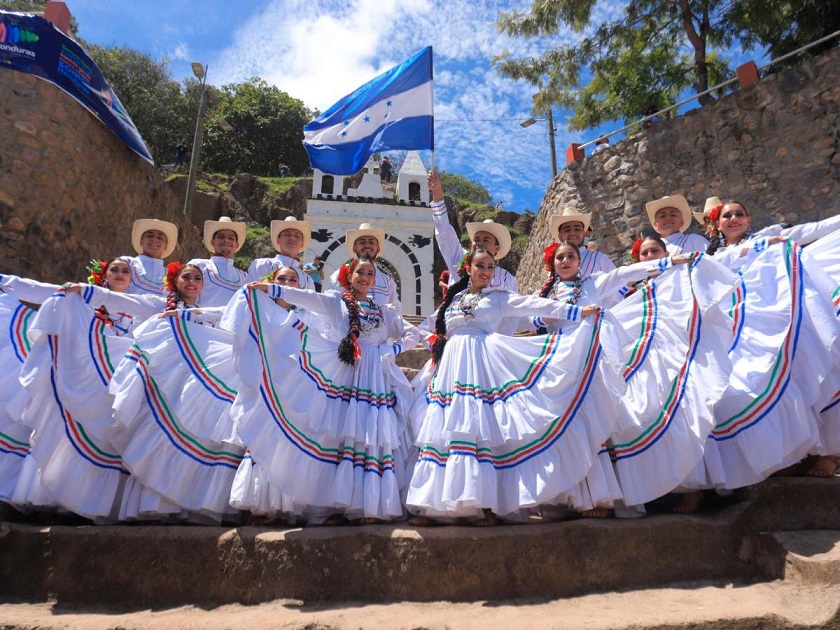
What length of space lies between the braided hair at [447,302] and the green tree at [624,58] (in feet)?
30.0

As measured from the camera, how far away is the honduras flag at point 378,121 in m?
6.79

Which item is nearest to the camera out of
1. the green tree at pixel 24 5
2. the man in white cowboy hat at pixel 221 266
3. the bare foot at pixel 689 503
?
the bare foot at pixel 689 503

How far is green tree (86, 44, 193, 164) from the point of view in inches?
1288

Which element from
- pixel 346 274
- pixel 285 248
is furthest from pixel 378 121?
pixel 346 274

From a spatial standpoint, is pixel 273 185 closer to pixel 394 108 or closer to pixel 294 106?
pixel 294 106

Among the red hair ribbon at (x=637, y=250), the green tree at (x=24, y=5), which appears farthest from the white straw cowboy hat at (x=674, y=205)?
the green tree at (x=24, y=5)

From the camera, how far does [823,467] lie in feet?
11.2

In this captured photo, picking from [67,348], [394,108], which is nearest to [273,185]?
[394,108]

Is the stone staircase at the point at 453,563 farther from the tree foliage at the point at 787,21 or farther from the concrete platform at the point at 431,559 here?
the tree foliage at the point at 787,21

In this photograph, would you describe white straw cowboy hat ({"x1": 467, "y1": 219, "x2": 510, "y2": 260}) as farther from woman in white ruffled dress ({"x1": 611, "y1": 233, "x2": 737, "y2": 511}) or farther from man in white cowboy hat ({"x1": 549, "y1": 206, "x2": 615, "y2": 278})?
woman in white ruffled dress ({"x1": 611, "y1": 233, "x2": 737, "y2": 511})

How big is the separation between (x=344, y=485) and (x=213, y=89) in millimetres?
40032

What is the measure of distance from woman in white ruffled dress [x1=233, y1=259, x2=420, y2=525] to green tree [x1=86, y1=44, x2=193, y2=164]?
33.4 metres

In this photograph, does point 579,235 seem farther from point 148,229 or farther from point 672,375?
point 148,229

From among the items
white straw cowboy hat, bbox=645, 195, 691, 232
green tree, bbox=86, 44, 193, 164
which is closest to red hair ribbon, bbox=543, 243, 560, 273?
white straw cowboy hat, bbox=645, 195, 691, 232
